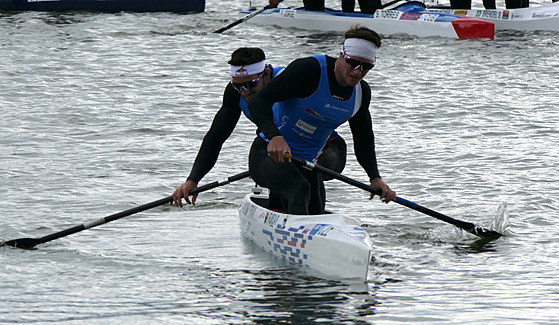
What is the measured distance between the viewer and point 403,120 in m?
14.0

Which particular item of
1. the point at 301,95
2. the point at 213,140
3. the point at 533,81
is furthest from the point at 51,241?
the point at 533,81

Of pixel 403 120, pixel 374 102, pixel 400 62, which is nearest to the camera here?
pixel 403 120

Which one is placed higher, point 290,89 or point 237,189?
point 290,89

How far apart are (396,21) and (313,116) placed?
14.8 meters

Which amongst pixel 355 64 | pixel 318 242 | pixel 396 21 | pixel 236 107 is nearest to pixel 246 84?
pixel 236 107

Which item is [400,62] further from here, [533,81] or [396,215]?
[396,215]

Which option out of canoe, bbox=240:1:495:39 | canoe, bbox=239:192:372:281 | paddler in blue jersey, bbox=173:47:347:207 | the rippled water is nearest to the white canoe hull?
canoe, bbox=240:1:495:39

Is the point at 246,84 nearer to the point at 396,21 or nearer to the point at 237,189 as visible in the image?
the point at 237,189

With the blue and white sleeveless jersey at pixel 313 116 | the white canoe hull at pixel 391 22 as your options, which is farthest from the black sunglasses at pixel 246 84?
the white canoe hull at pixel 391 22

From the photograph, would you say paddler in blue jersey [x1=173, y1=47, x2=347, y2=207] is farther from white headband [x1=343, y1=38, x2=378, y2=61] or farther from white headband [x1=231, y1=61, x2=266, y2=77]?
white headband [x1=343, y1=38, x2=378, y2=61]

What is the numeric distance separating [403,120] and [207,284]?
753cm

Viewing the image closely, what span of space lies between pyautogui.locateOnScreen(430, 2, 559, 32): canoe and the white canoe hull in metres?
0.71

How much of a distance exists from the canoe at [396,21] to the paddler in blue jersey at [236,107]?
44.4ft

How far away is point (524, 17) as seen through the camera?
69.8ft
